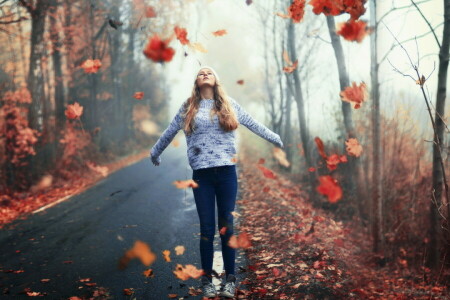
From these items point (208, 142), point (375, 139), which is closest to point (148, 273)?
point (208, 142)

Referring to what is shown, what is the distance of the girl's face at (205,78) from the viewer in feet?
11.0

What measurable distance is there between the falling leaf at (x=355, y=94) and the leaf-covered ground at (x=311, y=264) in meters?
2.25

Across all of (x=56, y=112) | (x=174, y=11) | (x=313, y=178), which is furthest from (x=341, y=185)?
(x=174, y=11)

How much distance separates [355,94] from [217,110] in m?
4.49

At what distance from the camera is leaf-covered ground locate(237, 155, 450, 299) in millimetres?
3656

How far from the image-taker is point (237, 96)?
51.0 meters

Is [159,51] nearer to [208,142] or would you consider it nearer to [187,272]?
[208,142]

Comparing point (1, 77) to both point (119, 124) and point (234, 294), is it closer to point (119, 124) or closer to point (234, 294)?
point (234, 294)

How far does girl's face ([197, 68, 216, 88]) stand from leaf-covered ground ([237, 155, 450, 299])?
6.41 feet

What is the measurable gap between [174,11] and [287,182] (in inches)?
406

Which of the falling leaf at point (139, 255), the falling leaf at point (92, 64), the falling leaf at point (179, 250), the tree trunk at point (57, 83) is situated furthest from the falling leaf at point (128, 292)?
the tree trunk at point (57, 83)

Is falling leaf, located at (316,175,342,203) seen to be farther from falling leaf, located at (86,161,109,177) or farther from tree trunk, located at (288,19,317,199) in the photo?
falling leaf, located at (86,161,109,177)

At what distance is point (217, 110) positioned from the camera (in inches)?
131

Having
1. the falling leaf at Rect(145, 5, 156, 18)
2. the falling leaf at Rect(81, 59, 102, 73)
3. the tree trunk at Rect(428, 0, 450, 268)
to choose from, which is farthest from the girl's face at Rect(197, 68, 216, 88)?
the falling leaf at Rect(81, 59, 102, 73)
